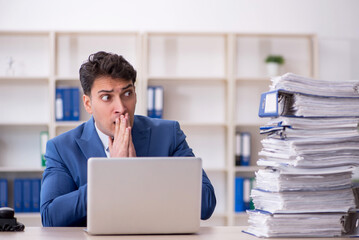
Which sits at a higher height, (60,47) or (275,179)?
(60,47)

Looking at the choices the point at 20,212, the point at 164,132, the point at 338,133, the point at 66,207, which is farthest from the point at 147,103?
the point at 338,133

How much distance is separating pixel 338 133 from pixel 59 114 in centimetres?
353

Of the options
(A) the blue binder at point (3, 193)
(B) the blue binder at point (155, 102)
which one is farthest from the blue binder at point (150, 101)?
(A) the blue binder at point (3, 193)

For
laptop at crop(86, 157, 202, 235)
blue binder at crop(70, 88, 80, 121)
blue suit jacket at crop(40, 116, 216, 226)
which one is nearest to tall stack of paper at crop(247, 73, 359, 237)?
laptop at crop(86, 157, 202, 235)

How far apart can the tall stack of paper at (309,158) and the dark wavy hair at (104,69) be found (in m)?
0.74

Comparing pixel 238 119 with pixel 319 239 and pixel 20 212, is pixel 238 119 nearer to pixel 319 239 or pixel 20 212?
pixel 20 212

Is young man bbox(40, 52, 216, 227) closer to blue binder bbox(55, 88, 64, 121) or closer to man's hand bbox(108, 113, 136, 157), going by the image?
man's hand bbox(108, 113, 136, 157)

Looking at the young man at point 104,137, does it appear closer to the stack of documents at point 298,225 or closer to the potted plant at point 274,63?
the stack of documents at point 298,225

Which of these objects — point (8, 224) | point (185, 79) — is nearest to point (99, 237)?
point (8, 224)

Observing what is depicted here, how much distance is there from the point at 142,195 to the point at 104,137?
807 mm

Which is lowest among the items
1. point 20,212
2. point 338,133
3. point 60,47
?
point 20,212

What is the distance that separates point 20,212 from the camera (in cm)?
488

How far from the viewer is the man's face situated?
2297 mm

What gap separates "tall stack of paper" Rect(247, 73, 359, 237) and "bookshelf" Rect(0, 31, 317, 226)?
323 centimetres
